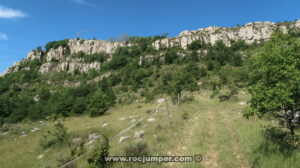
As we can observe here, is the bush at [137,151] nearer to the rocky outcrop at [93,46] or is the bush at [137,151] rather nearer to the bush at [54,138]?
the bush at [54,138]

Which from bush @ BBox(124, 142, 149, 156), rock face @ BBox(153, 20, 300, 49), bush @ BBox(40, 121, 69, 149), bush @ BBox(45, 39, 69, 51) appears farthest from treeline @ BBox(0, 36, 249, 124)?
bush @ BBox(124, 142, 149, 156)

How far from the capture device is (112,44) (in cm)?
12012

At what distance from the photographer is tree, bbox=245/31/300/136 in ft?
15.5

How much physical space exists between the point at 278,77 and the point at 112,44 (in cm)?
12425

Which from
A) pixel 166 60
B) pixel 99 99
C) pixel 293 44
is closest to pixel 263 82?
pixel 293 44

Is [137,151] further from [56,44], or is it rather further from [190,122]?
[56,44]

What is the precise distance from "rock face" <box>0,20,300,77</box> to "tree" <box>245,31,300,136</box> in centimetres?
8477

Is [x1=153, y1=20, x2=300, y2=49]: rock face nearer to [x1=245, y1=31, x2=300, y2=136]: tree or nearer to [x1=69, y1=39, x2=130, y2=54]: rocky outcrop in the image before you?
[x1=69, y1=39, x2=130, y2=54]: rocky outcrop

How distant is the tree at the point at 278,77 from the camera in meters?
4.71

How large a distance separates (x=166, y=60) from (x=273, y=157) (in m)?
76.9

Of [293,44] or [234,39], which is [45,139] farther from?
[234,39]

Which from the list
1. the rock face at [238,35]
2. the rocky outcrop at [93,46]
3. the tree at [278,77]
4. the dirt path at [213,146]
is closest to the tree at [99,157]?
the dirt path at [213,146]

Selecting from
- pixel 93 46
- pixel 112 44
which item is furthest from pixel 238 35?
pixel 93 46

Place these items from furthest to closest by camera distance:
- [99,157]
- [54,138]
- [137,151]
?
[54,138]
[137,151]
[99,157]
